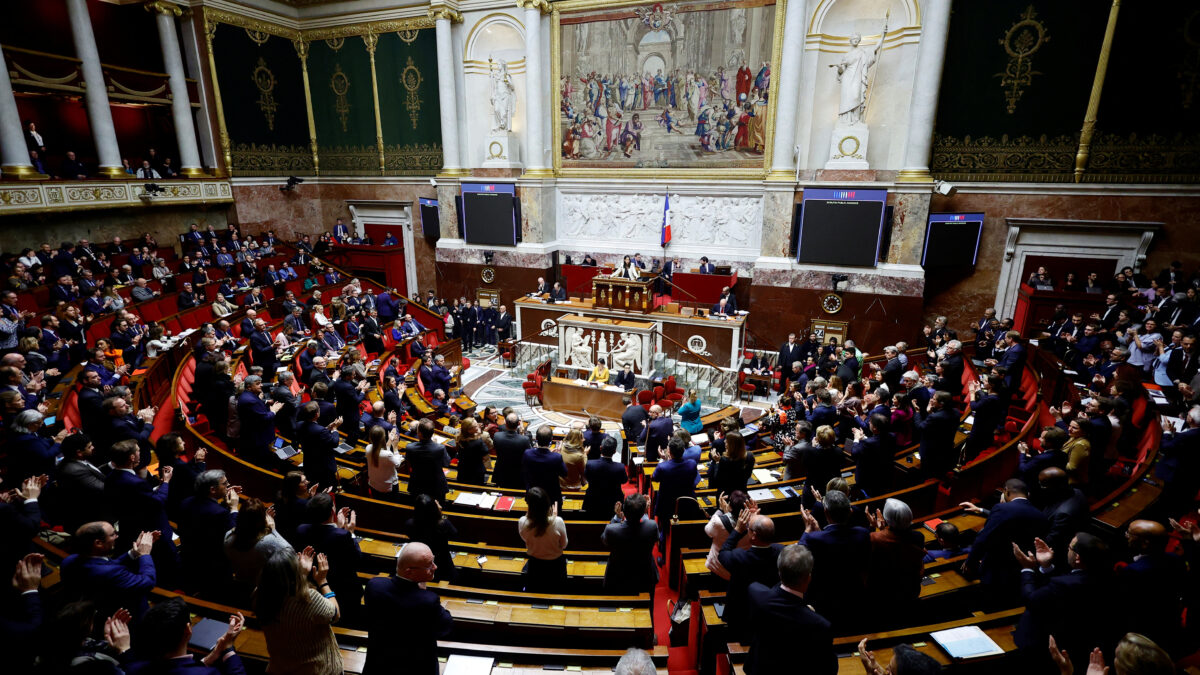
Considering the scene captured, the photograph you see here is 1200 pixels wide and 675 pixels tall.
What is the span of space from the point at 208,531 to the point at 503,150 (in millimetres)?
14751

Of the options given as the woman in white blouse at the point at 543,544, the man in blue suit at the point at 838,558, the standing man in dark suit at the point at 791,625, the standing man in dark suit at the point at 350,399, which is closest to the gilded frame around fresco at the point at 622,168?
the standing man in dark suit at the point at 350,399

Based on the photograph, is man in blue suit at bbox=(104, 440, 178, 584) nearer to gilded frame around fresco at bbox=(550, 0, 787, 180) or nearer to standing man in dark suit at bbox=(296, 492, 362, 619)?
standing man in dark suit at bbox=(296, 492, 362, 619)

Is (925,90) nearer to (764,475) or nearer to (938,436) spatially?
(938,436)

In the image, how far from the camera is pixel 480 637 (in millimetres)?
3783

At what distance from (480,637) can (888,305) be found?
12.7m

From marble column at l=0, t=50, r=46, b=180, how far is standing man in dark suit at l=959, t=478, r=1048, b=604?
60.6 ft

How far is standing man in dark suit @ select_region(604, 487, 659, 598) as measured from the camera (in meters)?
4.07

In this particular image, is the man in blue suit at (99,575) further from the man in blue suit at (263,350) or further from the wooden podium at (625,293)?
the wooden podium at (625,293)

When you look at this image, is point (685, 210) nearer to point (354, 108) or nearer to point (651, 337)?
point (651, 337)

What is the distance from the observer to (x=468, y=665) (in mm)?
3396

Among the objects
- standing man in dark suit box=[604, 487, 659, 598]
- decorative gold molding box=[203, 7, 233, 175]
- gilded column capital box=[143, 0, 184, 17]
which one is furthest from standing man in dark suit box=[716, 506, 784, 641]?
gilded column capital box=[143, 0, 184, 17]

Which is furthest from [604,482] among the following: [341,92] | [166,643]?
[341,92]

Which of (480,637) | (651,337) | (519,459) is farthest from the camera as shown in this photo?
(651,337)

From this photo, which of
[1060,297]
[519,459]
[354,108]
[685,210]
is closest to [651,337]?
[685,210]
